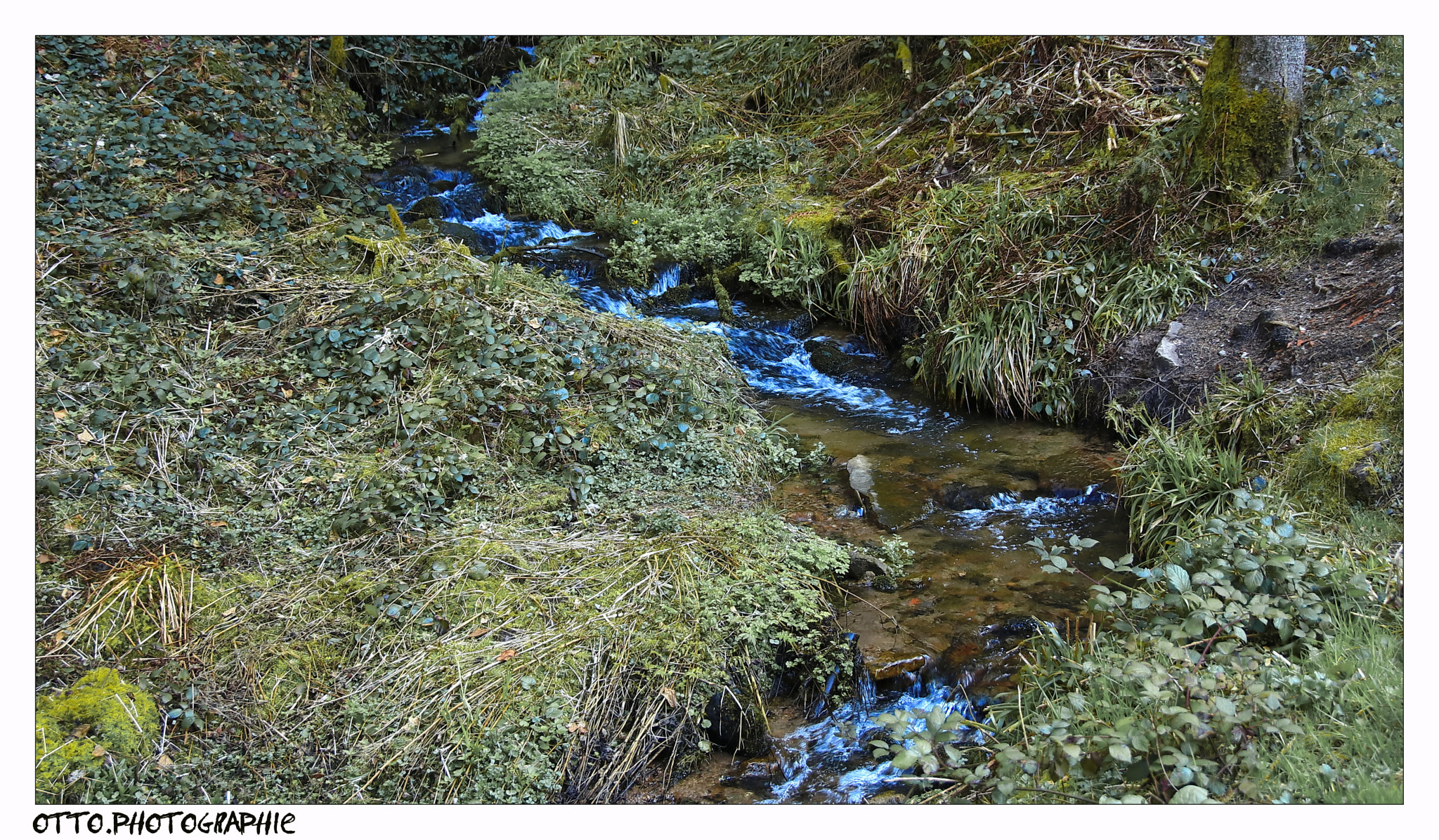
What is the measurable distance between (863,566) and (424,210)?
512 centimetres

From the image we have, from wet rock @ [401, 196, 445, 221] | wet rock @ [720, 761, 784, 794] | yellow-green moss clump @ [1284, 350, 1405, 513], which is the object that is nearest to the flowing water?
wet rock @ [720, 761, 784, 794]

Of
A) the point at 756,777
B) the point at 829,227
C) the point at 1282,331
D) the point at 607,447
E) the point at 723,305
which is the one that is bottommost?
the point at 756,777

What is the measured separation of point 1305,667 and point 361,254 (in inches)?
209

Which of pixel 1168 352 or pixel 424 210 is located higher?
pixel 424 210

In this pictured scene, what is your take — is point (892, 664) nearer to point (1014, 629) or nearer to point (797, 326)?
point (1014, 629)

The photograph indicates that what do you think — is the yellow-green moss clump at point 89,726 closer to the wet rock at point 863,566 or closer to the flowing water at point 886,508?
the flowing water at point 886,508

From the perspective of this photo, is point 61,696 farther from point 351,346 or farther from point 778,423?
point 778,423

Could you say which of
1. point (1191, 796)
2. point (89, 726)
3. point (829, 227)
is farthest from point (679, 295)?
point (1191, 796)

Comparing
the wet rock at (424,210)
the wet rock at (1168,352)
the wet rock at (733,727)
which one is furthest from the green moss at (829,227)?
the wet rock at (733,727)

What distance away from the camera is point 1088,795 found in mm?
2475

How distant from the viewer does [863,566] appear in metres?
4.14

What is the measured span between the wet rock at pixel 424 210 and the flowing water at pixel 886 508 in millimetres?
150

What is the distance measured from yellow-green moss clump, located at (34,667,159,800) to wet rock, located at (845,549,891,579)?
110 inches

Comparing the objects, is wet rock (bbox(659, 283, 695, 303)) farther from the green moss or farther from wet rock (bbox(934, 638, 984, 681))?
wet rock (bbox(934, 638, 984, 681))
